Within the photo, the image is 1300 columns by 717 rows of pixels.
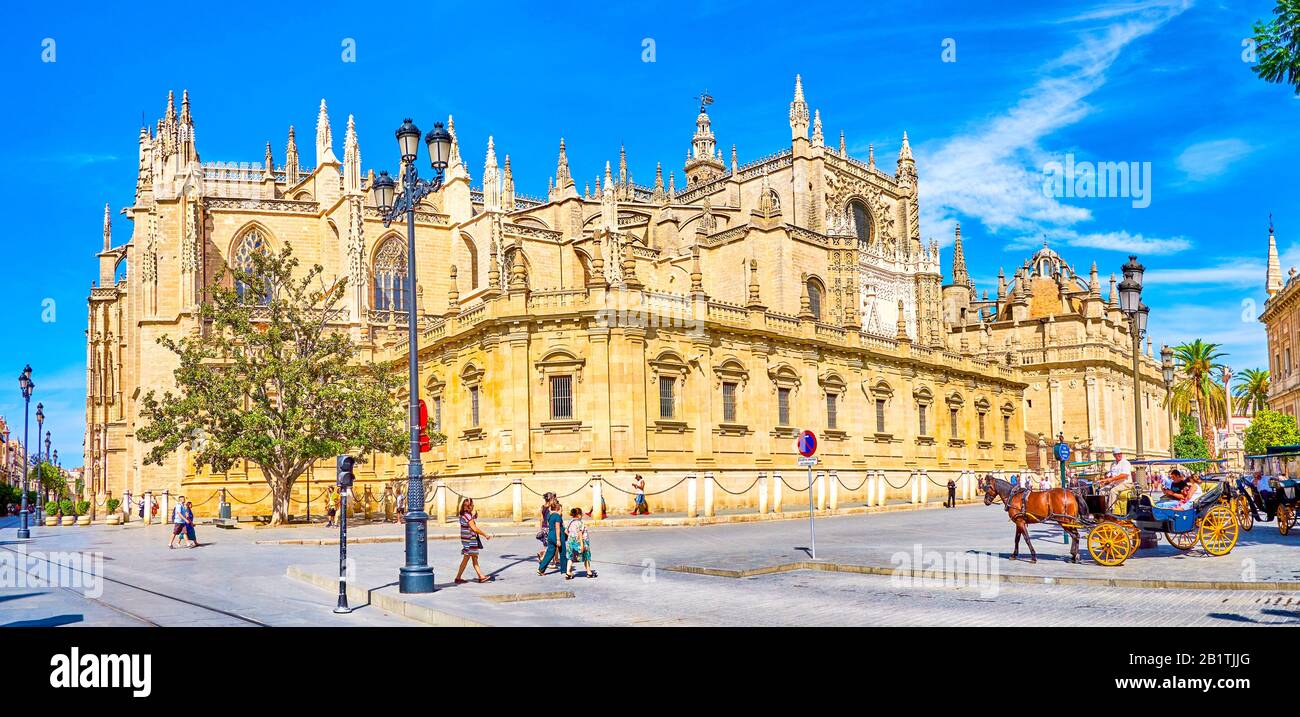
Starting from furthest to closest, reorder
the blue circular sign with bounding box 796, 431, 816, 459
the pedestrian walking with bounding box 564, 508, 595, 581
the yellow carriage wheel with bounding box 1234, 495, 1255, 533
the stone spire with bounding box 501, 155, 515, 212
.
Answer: the stone spire with bounding box 501, 155, 515, 212
the yellow carriage wheel with bounding box 1234, 495, 1255, 533
the blue circular sign with bounding box 796, 431, 816, 459
the pedestrian walking with bounding box 564, 508, 595, 581

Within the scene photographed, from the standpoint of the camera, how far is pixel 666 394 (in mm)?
32375

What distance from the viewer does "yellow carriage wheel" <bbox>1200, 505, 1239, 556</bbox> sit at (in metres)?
15.9

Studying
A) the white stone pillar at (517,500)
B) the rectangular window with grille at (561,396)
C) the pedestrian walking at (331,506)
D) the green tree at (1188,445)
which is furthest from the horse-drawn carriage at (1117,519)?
the green tree at (1188,445)

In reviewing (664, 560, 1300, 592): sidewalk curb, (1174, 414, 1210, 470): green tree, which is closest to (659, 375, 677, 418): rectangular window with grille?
(664, 560, 1300, 592): sidewalk curb

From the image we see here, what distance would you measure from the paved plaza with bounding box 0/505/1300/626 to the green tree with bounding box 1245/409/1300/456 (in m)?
32.3

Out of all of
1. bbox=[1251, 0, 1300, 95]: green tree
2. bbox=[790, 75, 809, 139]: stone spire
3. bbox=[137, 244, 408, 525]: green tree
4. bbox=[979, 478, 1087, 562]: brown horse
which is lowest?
bbox=[979, 478, 1087, 562]: brown horse

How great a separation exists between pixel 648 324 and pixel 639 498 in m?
5.71

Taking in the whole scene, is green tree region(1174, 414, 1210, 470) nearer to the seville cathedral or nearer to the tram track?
the seville cathedral

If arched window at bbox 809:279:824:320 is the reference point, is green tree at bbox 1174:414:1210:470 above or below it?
below

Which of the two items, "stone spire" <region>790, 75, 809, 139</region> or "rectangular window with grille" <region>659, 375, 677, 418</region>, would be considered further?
"stone spire" <region>790, 75, 809, 139</region>
